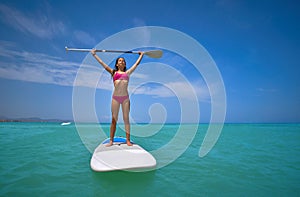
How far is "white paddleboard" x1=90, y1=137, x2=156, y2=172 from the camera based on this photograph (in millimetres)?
3234

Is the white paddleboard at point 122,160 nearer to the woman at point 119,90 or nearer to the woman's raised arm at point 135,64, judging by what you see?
the woman at point 119,90

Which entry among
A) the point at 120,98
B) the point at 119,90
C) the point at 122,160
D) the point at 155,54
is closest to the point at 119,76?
the point at 119,90

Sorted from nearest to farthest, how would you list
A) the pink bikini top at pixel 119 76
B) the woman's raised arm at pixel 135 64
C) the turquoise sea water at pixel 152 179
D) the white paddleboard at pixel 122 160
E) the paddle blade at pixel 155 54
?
the turquoise sea water at pixel 152 179 < the white paddleboard at pixel 122 160 < the pink bikini top at pixel 119 76 < the woman's raised arm at pixel 135 64 < the paddle blade at pixel 155 54

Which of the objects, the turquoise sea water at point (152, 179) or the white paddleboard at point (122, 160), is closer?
the turquoise sea water at point (152, 179)

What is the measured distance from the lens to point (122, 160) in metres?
3.35

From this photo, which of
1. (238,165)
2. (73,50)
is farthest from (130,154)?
(73,50)

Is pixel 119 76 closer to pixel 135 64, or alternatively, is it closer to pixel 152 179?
pixel 135 64

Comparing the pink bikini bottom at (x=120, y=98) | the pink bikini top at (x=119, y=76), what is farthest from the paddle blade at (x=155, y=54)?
the pink bikini bottom at (x=120, y=98)

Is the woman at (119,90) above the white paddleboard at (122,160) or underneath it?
above

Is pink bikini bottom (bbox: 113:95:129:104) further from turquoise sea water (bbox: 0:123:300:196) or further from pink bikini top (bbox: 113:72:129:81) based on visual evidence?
turquoise sea water (bbox: 0:123:300:196)

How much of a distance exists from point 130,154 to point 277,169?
12.1 ft

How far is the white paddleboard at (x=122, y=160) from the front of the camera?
323cm

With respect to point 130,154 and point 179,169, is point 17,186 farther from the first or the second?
point 179,169

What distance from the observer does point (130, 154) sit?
3.53 meters
